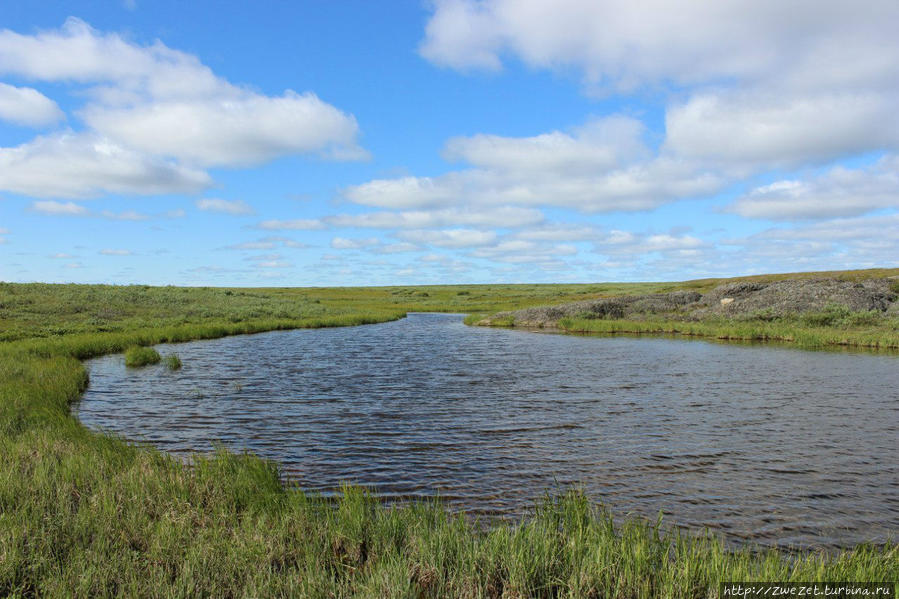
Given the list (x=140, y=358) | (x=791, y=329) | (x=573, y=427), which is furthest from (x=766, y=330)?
(x=140, y=358)

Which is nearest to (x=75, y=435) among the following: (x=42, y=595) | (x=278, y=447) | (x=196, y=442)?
(x=196, y=442)

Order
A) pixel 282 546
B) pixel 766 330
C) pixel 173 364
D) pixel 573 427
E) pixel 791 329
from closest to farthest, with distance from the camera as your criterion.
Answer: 1. pixel 282 546
2. pixel 573 427
3. pixel 173 364
4. pixel 791 329
5. pixel 766 330

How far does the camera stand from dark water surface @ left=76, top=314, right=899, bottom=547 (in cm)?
1064

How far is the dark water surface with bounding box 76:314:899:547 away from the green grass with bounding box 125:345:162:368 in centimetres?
135

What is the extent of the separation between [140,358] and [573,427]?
23678 mm

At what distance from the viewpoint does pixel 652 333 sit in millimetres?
49969

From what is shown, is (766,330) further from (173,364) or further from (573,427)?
(173,364)

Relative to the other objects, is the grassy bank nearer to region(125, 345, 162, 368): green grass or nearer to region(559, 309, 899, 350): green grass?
region(559, 309, 899, 350): green grass

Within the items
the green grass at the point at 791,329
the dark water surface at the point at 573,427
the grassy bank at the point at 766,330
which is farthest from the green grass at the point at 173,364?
the green grass at the point at 791,329

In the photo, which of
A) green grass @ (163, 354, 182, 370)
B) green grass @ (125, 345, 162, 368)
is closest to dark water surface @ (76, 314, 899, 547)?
green grass @ (163, 354, 182, 370)

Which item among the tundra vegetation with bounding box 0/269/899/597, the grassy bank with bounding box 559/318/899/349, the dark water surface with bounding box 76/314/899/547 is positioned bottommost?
the dark water surface with bounding box 76/314/899/547

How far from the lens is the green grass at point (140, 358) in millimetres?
28312

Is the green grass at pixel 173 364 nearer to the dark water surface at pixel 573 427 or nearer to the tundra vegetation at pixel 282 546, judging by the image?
the dark water surface at pixel 573 427

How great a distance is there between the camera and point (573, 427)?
16281 millimetres
